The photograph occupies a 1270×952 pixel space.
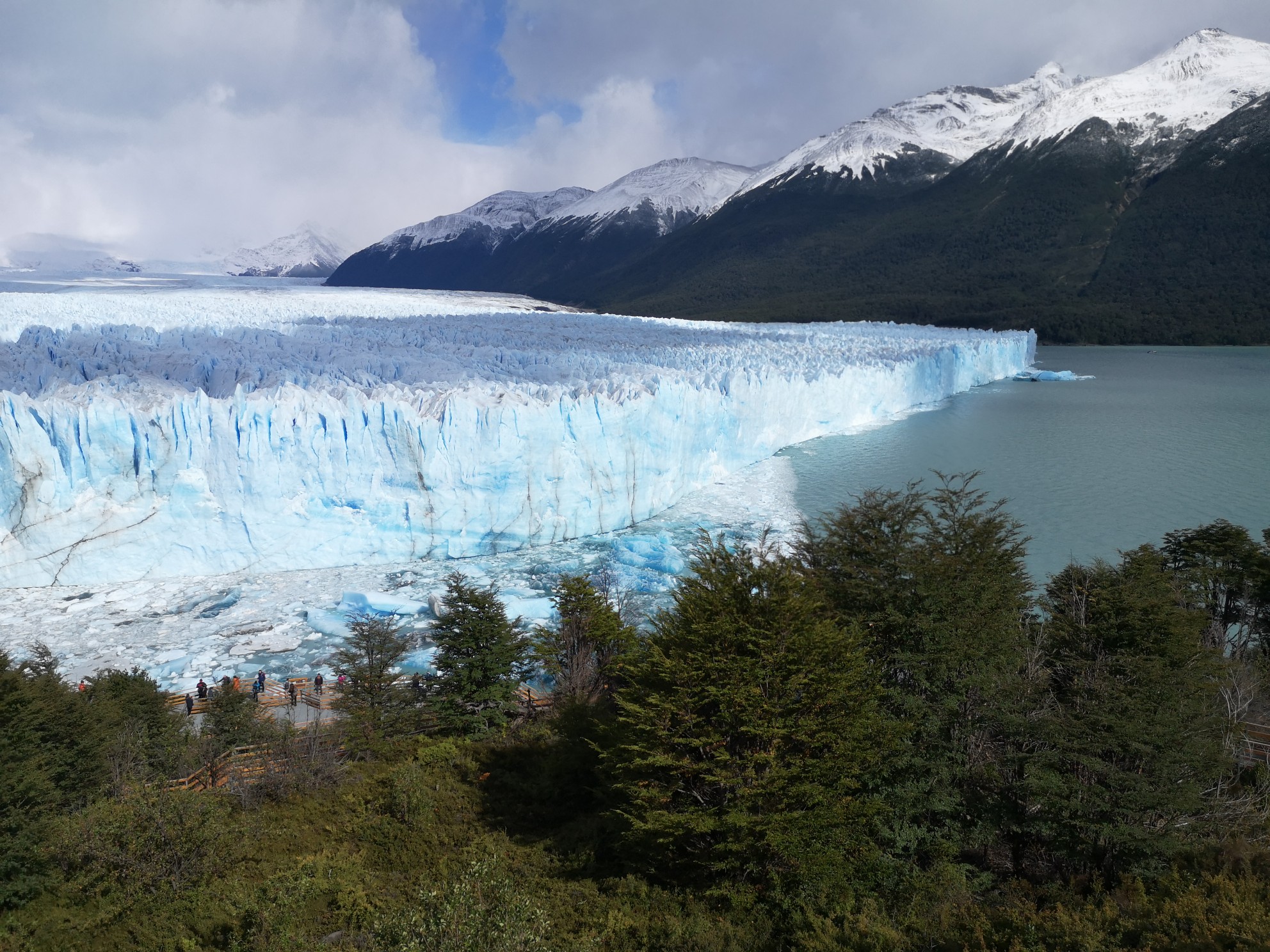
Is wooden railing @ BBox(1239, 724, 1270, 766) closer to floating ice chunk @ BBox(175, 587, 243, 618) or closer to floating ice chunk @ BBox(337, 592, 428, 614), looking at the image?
floating ice chunk @ BBox(337, 592, 428, 614)

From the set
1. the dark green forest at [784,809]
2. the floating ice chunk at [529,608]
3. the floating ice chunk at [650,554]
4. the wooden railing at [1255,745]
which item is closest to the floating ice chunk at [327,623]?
the floating ice chunk at [529,608]

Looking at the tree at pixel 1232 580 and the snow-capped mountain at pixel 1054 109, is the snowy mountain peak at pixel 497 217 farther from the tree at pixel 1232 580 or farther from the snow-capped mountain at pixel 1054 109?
the tree at pixel 1232 580

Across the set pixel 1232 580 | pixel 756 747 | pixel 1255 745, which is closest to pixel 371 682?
pixel 756 747

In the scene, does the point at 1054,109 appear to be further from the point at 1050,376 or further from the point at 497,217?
the point at 497,217

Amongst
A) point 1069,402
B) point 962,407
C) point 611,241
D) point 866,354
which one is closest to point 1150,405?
point 1069,402

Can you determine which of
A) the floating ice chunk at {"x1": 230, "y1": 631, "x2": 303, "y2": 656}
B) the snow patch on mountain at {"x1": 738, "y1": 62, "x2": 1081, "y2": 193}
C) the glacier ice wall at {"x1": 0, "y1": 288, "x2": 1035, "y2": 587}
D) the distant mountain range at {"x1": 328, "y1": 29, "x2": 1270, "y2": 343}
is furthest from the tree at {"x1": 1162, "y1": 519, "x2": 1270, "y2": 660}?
the snow patch on mountain at {"x1": 738, "y1": 62, "x2": 1081, "y2": 193}

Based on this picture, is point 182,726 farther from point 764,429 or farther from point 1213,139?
point 1213,139
